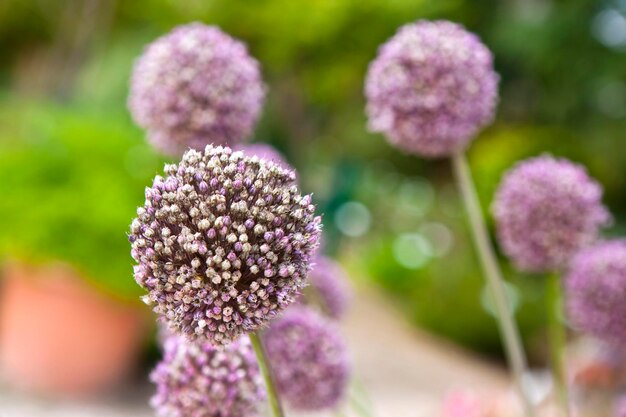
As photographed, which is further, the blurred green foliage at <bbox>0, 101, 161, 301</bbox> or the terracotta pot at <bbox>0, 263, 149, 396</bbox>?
the terracotta pot at <bbox>0, 263, 149, 396</bbox>

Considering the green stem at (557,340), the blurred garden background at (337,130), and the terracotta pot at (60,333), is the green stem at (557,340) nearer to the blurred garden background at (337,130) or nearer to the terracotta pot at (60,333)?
the blurred garden background at (337,130)

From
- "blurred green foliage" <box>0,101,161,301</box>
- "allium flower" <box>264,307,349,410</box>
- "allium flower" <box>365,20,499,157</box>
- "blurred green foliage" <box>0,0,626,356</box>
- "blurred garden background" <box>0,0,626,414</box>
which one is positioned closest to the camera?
"allium flower" <box>264,307,349,410</box>

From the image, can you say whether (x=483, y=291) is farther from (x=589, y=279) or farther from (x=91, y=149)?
(x=589, y=279)

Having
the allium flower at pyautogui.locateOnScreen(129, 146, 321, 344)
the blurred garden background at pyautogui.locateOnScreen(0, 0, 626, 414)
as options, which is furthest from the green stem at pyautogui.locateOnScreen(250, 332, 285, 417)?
the blurred garden background at pyautogui.locateOnScreen(0, 0, 626, 414)

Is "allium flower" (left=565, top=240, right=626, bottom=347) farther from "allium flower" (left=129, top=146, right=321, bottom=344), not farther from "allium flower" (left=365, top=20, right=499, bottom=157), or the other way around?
"allium flower" (left=129, top=146, right=321, bottom=344)

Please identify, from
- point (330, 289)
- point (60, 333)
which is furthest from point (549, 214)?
point (60, 333)

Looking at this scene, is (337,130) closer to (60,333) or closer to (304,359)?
(60,333)

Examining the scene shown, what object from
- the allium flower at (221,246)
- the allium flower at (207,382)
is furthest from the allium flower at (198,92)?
the allium flower at (221,246)

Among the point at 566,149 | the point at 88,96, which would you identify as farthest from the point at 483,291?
the point at 88,96
